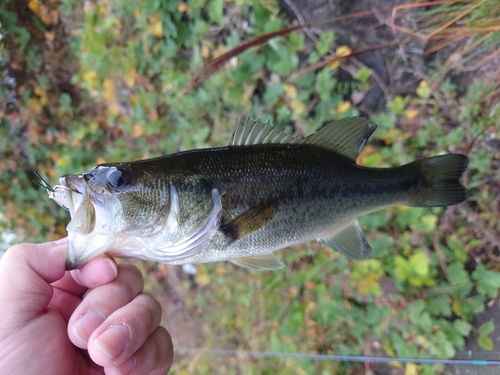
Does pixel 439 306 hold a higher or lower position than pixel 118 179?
lower


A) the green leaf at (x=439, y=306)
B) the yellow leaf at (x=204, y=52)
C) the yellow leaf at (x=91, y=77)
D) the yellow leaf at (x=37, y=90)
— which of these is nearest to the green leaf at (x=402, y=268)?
the green leaf at (x=439, y=306)

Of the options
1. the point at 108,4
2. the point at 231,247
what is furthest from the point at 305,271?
the point at 108,4

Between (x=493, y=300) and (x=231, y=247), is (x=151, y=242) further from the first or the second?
(x=493, y=300)

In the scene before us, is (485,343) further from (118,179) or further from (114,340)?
(118,179)

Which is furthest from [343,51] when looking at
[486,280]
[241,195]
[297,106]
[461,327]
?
[461,327]

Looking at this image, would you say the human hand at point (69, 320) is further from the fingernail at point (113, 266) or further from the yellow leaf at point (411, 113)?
the yellow leaf at point (411, 113)

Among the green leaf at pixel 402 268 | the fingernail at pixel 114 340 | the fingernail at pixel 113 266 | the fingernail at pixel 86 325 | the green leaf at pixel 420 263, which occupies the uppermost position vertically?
the fingernail at pixel 113 266

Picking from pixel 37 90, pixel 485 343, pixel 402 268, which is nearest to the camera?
pixel 485 343
